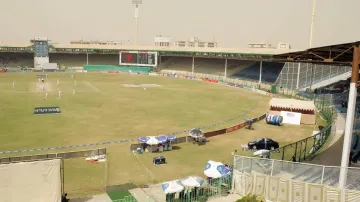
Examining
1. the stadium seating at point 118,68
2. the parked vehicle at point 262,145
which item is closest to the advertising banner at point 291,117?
the parked vehicle at point 262,145

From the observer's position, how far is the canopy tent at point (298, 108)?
3934cm

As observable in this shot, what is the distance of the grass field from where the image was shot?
22312mm

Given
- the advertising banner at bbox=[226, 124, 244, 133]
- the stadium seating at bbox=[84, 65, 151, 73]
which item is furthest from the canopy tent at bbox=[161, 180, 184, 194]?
the stadium seating at bbox=[84, 65, 151, 73]

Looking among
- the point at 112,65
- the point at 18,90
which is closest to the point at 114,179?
the point at 18,90

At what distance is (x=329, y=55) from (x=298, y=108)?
22233mm

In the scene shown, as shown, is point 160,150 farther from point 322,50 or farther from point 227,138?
point 322,50

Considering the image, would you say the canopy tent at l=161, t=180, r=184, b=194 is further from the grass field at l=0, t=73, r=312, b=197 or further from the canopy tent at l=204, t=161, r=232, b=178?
the grass field at l=0, t=73, r=312, b=197

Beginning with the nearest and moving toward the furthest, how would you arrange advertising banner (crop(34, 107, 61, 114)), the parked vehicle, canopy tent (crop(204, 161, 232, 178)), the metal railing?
the metal railing, canopy tent (crop(204, 161, 232, 178)), the parked vehicle, advertising banner (crop(34, 107, 61, 114))

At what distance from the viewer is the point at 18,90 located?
56.9 m

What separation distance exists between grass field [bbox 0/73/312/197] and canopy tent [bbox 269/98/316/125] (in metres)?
2.26

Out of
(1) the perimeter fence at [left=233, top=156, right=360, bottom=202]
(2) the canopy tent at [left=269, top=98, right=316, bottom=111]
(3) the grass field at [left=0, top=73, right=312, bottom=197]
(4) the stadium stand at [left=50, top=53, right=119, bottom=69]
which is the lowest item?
(3) the grass field at [left=0, top=73, right=312, bottom=197]

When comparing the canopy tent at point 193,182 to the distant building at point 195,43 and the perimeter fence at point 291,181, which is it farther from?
the distant building at point 195,43

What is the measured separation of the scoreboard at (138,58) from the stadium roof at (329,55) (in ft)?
252

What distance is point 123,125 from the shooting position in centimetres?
3516
